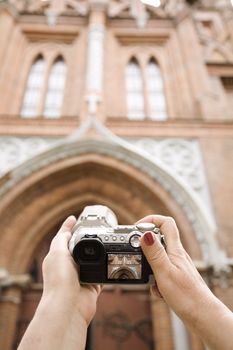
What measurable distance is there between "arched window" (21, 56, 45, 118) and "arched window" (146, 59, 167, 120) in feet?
9.81

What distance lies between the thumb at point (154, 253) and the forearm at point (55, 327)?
340 mm

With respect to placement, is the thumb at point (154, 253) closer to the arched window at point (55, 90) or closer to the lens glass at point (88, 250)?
the lens glass at point (88, 250)

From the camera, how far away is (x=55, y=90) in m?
8.22

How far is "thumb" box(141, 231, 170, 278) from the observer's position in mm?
1107

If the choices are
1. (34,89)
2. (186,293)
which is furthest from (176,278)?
(34,89)

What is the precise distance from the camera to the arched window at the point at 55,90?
7.69 m

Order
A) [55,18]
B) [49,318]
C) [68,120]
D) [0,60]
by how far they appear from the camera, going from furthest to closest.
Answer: [55,18] < [0,60] < [68,120] < [49,318]

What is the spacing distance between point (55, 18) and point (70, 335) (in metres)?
10.6

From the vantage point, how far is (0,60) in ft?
25.7

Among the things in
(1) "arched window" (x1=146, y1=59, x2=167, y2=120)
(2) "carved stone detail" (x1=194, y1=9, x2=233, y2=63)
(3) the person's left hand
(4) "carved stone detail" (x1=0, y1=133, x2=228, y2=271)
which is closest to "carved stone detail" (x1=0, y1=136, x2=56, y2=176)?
(4) "carved stone detail" (x1=0, y1=133, x2=228, y2=271)

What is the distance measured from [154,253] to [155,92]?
763cm

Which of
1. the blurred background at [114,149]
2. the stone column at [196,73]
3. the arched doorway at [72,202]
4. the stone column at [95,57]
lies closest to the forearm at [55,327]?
the blurred background at [114,149]

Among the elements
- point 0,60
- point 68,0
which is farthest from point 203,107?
point 68,0

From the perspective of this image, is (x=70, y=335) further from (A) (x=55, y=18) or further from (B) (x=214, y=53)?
(A) (x=55, y=18)
